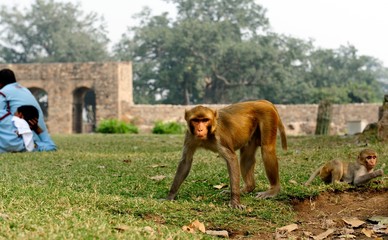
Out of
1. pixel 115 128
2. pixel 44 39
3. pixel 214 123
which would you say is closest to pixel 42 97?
pixel 44 39

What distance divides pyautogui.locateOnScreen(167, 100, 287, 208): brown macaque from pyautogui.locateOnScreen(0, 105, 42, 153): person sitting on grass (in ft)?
17.5

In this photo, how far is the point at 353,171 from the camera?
599cm

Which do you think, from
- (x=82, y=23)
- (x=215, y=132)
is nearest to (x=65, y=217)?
(x=215, y=132)

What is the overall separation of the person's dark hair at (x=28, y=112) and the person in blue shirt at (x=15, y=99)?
5 cm

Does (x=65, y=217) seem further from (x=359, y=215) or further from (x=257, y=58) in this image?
(x=257, y=58)

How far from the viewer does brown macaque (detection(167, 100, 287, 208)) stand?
5.07 m

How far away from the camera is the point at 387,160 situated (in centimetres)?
740

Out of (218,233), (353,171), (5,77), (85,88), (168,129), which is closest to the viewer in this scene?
(218,233)

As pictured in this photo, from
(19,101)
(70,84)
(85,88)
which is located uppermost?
(70,84)

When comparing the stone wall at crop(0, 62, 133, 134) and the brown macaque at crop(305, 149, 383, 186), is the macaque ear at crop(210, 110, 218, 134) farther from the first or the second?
the stone wall at crop(0, 62, 133, 134)

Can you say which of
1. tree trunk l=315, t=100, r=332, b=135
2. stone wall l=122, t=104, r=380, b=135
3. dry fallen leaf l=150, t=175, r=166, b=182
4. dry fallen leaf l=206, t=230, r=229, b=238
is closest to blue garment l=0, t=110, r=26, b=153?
dry fallen leaf l=150, t=175, r=166, b=182

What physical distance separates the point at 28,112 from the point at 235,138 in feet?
19.9

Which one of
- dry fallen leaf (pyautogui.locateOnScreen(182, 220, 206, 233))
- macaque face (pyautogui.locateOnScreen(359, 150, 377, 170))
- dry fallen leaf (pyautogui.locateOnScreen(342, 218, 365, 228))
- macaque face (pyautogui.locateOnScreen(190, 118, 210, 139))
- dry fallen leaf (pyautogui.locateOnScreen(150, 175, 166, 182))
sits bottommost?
dry fallen leaf (pyautogui.locateOnScreen(342, 218, 365, 228))

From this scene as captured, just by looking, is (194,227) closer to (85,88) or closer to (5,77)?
(5,77)
